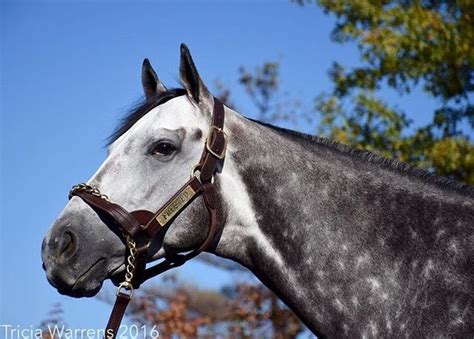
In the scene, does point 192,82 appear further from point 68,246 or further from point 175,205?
point 68,246

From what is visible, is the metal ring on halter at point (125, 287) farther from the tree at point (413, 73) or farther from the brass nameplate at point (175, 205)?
the tree at point (413, 73)

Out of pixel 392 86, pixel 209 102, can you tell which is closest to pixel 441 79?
pixel 392 86

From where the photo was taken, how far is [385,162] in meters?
4.76

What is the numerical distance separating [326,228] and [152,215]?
982 millimetres

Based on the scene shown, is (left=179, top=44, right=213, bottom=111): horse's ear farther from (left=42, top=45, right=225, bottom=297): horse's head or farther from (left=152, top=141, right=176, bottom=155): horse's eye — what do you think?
(left=152, top=141, right=176, bottom=155): horse's eye

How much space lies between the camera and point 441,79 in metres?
12.4

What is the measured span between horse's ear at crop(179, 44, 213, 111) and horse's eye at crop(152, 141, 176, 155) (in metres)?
0.35

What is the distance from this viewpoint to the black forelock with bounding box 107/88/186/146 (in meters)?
4.95

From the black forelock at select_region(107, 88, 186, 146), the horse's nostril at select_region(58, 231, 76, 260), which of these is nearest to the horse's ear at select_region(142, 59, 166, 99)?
the black forelock at select_region(107, 88, 186, 146)

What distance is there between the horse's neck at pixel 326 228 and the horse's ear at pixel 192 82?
0.20 meters

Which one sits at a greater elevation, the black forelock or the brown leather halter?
the black forelock

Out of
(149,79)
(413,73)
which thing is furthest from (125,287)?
(413,73)

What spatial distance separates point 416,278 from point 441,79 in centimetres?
851

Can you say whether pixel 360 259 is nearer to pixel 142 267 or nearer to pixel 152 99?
pixel 142 267
